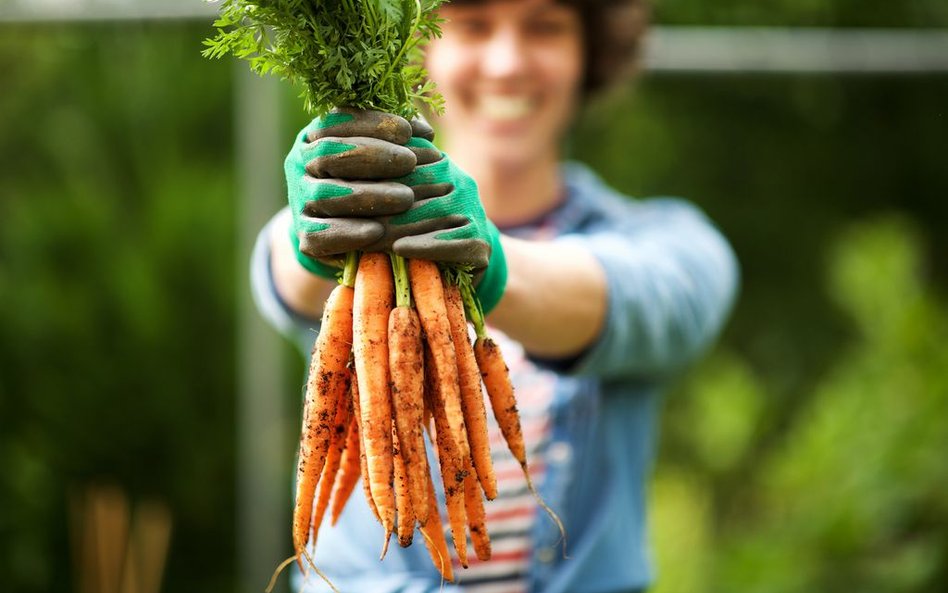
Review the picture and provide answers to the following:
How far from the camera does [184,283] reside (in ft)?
16.1

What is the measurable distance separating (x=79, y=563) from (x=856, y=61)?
13.1 feet

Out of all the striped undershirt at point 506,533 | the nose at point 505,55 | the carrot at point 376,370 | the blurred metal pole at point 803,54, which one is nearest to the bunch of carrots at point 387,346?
the carrot at point 376,370

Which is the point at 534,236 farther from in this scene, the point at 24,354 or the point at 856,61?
the point at 24,354

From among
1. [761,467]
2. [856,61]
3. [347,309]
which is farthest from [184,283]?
[347,309]

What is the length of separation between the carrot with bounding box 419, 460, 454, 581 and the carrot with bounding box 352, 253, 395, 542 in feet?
0.28

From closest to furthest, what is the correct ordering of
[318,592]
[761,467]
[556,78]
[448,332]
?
[448,332], [318,592], [556,78], [761,467]

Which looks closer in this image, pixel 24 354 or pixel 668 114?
pixel 24 354

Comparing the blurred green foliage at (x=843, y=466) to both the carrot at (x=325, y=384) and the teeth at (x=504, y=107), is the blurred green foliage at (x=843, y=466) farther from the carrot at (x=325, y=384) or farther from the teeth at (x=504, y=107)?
the carrot at (x=325, y=384)

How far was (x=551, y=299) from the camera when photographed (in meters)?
1.93

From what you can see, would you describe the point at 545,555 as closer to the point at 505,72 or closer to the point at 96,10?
the point at 505,72

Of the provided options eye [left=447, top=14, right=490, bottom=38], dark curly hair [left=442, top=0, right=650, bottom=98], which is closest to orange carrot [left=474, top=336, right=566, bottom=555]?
eye [left=447, top=14, right=490, bottom=38]

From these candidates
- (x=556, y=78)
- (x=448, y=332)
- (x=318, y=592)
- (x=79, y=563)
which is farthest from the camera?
(x=79, y=563)

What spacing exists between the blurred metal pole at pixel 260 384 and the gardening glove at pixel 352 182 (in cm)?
281

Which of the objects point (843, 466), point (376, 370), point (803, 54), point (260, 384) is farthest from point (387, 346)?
point (803, 54)
